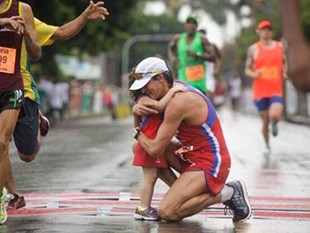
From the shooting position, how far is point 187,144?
25.8ft

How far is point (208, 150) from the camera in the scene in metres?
7.77

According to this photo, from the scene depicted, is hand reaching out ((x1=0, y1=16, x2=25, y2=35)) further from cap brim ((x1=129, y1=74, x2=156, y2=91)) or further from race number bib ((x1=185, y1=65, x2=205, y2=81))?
race number bib ((x1=185, y1=65, x2=205, y2=81))

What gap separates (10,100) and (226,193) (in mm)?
1789

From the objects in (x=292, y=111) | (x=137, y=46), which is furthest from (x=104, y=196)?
(x=137, y=46)

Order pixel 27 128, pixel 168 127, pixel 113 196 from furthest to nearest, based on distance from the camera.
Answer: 1. pixel 113 196
2. pixel 27 128
3. pixel 168 127

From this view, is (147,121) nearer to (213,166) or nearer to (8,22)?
(213,166)

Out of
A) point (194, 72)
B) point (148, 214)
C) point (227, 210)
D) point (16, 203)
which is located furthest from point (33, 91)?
point (194, 72)

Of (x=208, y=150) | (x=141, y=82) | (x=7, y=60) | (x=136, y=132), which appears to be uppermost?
(x=7, y=60)

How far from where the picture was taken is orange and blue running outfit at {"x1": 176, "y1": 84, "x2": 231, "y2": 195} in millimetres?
7707

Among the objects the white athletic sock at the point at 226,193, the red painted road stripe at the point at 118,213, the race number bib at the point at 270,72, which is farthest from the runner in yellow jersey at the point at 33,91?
the race number bib at the point at 270,72

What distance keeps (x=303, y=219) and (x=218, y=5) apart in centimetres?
11046

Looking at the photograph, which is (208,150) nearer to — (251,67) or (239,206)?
(239,206)

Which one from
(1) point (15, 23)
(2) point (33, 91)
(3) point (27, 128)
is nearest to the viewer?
(1) point (15, 23)

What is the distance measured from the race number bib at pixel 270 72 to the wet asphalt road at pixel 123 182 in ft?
3.97
